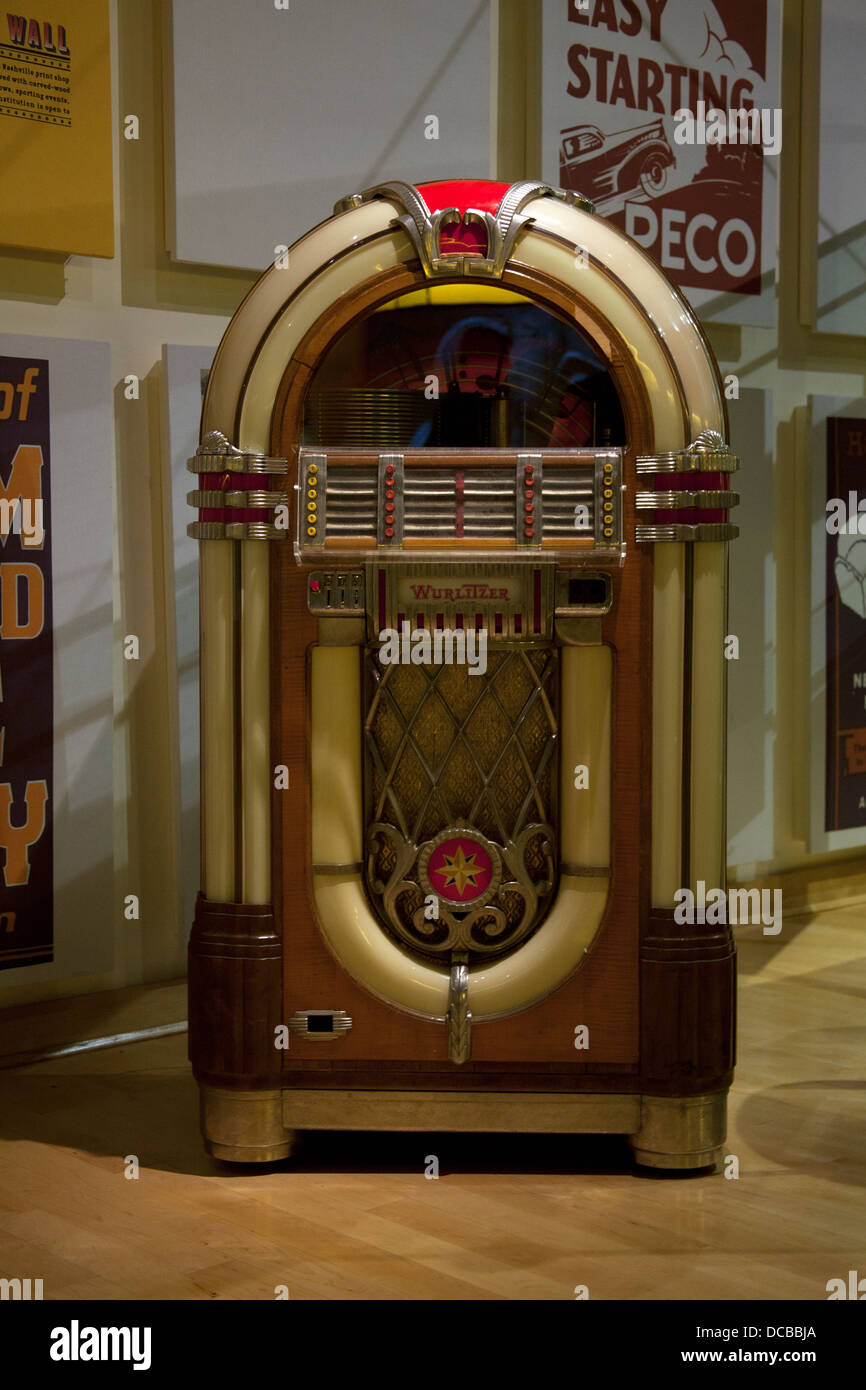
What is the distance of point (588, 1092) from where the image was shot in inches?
122

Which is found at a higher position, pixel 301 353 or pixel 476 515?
pixel 301 353

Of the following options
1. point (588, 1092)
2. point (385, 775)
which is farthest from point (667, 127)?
point (588, 1092)

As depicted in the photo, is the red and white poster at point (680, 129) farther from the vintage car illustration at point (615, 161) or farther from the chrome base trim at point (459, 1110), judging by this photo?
the chrome base trim at point (459, 1110)

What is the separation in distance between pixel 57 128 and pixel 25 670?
1333mm

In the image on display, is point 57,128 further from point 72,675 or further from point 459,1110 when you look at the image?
point 459,1110

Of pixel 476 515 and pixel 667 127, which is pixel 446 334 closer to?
pixel 476 515

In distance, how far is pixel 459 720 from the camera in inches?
123

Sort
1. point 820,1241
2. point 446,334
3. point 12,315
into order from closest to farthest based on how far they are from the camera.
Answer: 1. point 820,1241
2. point 446,334
3. point 12,315

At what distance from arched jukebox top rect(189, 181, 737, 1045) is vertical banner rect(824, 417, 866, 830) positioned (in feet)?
8.76

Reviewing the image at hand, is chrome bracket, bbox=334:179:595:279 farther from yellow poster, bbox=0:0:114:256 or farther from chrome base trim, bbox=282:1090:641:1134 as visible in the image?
chrome base trim, bbox=282:1090:641:1134

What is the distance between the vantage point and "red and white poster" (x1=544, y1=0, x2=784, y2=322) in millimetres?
4855

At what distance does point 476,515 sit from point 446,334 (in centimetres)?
50

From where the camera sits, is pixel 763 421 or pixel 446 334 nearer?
pixel 446 334

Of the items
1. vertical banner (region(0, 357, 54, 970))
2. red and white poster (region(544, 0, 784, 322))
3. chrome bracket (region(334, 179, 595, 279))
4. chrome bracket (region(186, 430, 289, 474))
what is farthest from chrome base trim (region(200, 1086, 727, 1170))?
red and white poster (region(544, 0, 784, 322))
